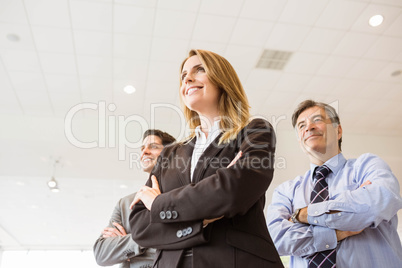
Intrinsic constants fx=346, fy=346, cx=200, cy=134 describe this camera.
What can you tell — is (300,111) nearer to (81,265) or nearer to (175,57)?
(175,57)

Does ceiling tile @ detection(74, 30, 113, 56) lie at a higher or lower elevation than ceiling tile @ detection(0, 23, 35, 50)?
lower

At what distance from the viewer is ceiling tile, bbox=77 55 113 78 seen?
16.5ft

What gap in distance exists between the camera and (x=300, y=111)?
217 cm

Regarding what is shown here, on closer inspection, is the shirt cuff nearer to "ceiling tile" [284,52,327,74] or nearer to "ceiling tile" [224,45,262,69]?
"ceiling tile" [224,45,262,69]

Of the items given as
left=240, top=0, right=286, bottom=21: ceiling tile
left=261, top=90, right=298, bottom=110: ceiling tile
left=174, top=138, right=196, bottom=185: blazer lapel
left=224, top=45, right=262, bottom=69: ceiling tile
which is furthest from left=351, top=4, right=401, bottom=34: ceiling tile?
left=174, top=138, right=196, bottom=185: blazer lapel

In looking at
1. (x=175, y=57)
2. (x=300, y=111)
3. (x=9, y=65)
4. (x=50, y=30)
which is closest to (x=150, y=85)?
(x=175, y=57)

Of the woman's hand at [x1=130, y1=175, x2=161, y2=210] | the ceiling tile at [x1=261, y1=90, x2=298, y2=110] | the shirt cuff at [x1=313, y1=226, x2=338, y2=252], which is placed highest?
the ceiling tile at [x1=261, y1=90, x2=298, y2=110]

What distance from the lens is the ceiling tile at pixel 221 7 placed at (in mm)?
4098

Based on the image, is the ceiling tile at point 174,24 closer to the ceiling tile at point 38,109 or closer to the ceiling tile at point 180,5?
the ceiling tile at point 180,5

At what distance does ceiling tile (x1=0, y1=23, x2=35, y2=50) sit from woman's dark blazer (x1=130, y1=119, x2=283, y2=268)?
423cm

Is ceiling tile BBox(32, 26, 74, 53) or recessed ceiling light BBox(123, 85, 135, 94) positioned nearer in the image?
ceiling tile BBox(32, 26, 74, 53)

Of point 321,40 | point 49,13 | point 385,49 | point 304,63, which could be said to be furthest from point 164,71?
point 385,49

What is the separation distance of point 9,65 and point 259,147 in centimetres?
512

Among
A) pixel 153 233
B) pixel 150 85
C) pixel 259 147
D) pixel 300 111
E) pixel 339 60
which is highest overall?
pixel 150 85
